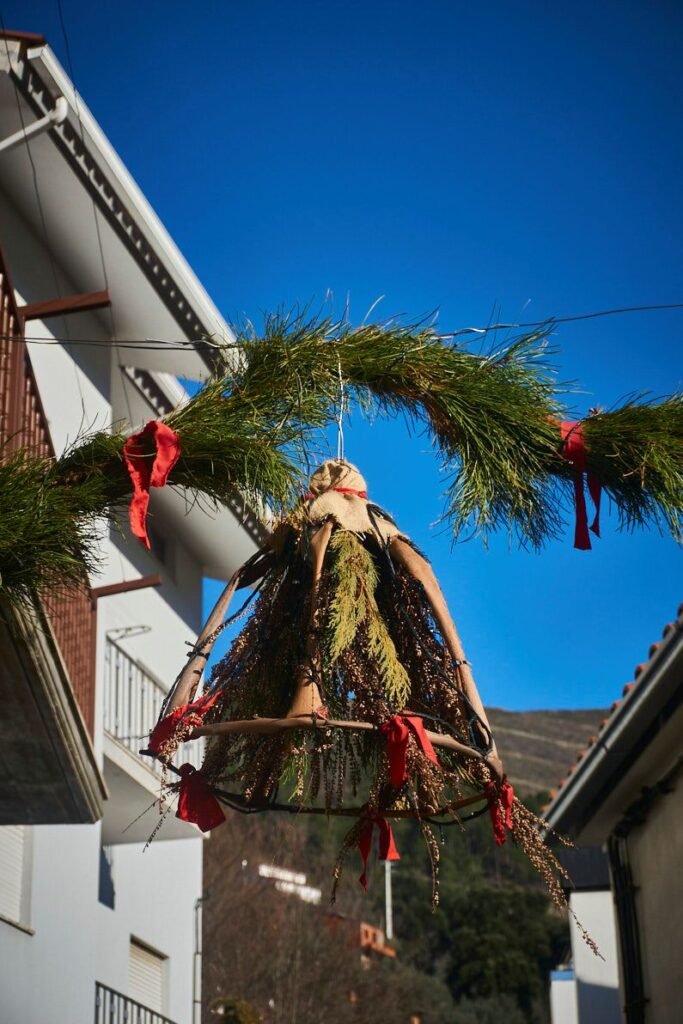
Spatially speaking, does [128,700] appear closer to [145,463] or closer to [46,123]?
[46,123]

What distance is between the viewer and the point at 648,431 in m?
4.23

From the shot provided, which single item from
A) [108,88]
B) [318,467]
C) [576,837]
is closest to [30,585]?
[318,467]

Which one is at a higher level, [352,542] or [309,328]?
[309,328]

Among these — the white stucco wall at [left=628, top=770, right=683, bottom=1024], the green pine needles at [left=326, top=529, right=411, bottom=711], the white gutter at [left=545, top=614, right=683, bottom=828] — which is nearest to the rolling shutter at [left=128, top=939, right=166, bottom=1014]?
the white gutter at [left=545, top=614, right=683, bottom=828]

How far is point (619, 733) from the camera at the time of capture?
1029 centimetres

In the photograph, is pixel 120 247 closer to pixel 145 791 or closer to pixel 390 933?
pixel 145 791

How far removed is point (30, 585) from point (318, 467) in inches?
38.9

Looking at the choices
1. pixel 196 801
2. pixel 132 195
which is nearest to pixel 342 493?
pixel 196 801

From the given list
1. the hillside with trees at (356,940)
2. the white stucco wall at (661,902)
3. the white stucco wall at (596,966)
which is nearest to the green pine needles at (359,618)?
the white stucco wall at (661,902)

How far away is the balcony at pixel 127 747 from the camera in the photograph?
12484 mm

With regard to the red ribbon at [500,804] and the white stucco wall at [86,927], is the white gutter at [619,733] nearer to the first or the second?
the white stucco wall at [86,927]

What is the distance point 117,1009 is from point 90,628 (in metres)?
4.03

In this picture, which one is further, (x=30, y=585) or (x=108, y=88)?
(x=108, y=88)

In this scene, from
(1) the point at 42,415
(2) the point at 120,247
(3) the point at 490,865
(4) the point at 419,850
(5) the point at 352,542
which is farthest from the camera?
(3) the point at 490,865
